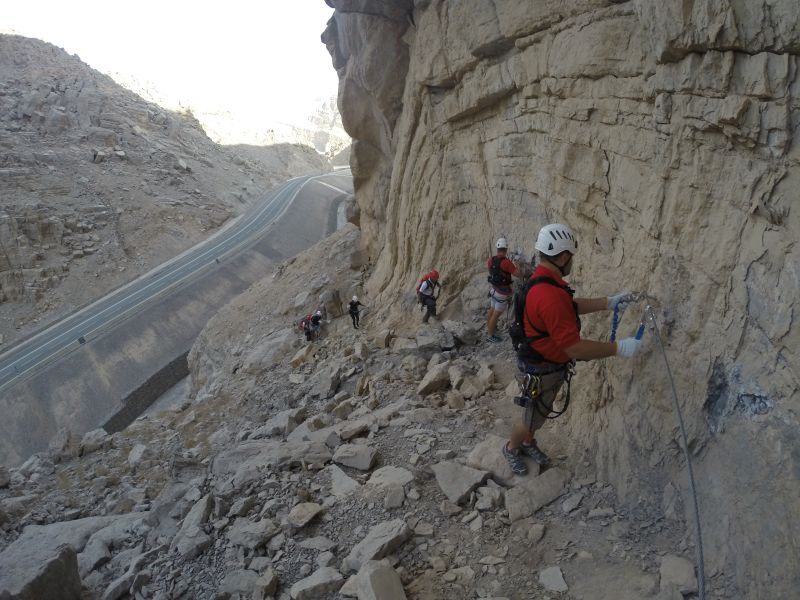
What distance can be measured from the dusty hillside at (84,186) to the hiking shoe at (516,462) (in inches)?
1201

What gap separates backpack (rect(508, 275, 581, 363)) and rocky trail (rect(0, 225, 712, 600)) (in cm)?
132

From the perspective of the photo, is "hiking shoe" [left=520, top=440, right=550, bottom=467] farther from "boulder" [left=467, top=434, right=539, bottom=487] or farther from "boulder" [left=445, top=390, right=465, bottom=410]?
"boulder" [left=445, top=390, right=465, bottom=410]

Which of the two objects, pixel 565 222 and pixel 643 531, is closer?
pixel 643 531

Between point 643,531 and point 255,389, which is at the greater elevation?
point 643,531

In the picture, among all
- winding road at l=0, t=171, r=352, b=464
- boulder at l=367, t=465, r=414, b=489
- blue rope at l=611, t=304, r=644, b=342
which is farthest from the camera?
winding road at l=0, t=171, r=352, b=464

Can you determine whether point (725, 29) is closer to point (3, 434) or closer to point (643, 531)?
point (643, 531)

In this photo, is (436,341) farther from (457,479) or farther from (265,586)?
(265,586)

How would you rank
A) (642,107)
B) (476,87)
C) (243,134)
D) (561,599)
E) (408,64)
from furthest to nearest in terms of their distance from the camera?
1. (243,134)
2. (408,64)
3. (476,87)
4. (642,107)
5. (561,599)

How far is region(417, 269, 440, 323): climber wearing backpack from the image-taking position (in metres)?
10.5

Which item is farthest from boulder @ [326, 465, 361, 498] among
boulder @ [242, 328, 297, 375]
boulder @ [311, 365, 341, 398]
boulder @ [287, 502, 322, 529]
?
boulder @ [242, 328, 297, 375]

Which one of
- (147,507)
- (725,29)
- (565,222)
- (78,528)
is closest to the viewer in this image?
(725,29)

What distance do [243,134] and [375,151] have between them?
179 ft

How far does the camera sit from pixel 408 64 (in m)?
12.9

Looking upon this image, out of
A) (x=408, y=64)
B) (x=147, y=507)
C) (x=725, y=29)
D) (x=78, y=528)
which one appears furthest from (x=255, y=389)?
(x=725, y=29)
